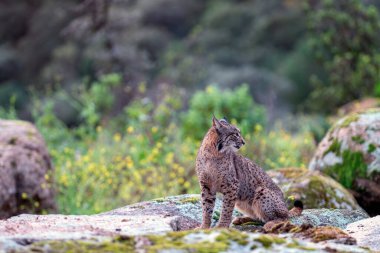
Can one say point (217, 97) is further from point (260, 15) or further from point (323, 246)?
point (260, 15)

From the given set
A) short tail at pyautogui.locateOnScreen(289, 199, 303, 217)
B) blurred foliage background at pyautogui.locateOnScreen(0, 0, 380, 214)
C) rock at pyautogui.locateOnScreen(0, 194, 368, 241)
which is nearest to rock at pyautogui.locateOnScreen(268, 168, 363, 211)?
rock at pyautogui.locateOnScreen(0, 194, 368, 241)

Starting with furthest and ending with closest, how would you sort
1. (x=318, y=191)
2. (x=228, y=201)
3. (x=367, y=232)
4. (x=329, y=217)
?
(x=318, y=191), (x=329, y=217), (x=228, y=201), (x=367, y=232)

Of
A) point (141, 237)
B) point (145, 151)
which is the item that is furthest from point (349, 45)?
point (141, 237)

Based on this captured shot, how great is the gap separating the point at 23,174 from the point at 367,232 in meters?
6.21

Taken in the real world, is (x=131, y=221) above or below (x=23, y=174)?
below

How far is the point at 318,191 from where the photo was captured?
36.5ft

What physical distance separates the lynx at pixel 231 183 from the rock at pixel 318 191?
176cm

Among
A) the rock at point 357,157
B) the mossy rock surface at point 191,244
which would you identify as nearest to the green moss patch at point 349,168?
the rock at point 357,157

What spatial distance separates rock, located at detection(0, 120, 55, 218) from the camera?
12656 mm

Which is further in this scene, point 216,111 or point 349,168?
point 216,111

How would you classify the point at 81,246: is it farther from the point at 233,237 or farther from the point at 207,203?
the point at 207,203

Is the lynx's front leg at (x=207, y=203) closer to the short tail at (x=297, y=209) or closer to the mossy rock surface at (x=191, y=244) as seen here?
the short tail at (x=297, y=209)

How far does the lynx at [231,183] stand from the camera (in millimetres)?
8930

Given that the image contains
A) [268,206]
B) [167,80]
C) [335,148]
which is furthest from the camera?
[167,80]
